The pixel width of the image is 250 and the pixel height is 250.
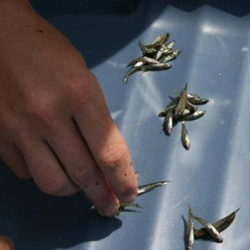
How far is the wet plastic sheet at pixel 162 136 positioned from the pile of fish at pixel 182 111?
0.09ft

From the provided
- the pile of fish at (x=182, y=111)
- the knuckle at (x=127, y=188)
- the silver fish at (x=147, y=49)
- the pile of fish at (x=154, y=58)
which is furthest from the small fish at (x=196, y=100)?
the knuckle at (x=127, y=188)

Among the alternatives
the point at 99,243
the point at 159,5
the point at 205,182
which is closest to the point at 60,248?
the point at 99,243

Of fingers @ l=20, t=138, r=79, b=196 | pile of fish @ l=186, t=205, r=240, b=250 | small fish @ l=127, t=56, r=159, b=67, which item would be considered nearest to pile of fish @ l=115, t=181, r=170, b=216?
pile of fish @ l=186, t=205, r=240, b=250

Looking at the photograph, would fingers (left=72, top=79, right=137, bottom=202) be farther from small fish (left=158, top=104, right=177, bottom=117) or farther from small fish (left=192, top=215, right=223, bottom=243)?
small fish (left=158, top=104, right=177, bottom=117)

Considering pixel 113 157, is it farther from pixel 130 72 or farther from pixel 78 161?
pixel 130 72

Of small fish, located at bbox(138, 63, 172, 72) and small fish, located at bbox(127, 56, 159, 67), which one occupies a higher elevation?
small fish, located at bbox(127, 56, 159, 67)

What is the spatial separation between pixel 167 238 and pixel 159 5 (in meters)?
1.33

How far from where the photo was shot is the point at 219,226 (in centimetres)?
228

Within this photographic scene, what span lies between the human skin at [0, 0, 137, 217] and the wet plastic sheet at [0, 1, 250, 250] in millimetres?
282

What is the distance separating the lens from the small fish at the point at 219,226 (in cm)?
225

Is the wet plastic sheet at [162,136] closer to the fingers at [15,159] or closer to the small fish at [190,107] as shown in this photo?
the small fish at [190,107]

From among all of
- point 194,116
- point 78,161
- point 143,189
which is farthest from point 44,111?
point 194,116

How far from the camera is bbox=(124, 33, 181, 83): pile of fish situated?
283 cm

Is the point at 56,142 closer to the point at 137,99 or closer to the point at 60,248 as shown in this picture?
the point at 60,248
